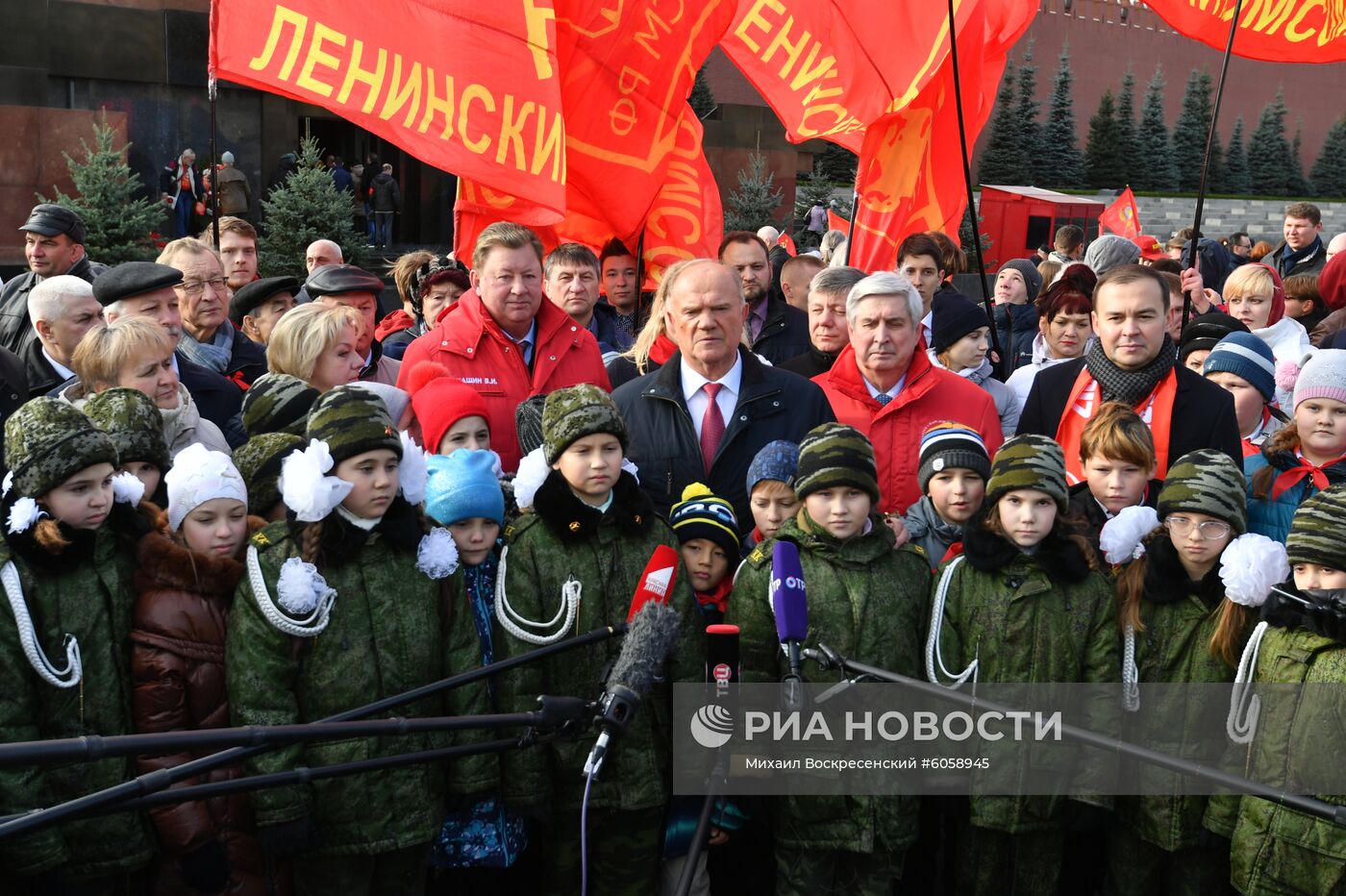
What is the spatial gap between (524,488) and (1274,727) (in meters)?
2.17

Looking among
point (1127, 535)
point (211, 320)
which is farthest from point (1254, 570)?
point (211, 320)

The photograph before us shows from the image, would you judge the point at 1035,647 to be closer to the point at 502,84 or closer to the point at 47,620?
the point at 47,620

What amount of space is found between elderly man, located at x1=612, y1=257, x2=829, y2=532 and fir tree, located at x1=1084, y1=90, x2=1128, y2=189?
42.3 metres

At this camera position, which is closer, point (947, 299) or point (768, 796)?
point (768, 796)

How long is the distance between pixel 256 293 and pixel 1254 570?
4.78 metres

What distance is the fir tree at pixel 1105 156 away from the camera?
144ft

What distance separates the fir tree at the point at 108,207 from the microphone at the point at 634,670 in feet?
40.5

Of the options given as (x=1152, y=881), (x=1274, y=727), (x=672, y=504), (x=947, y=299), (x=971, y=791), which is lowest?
(x=1152, y=881)

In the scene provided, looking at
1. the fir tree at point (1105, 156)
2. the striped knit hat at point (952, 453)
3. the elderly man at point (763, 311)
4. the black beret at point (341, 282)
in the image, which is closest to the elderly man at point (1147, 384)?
the striped knit hat at point (952, 453)

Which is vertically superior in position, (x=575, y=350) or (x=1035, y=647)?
(x=575, y=350)

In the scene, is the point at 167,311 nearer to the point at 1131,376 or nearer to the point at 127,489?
the point at 127,489

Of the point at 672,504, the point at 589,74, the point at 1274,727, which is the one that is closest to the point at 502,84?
the point at 589,74

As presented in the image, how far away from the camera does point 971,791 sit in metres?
3.90

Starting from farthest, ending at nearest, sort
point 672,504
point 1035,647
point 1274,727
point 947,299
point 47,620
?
point 947,299, point 672,504, point 1035,647, point 1274,727, point 47,620
